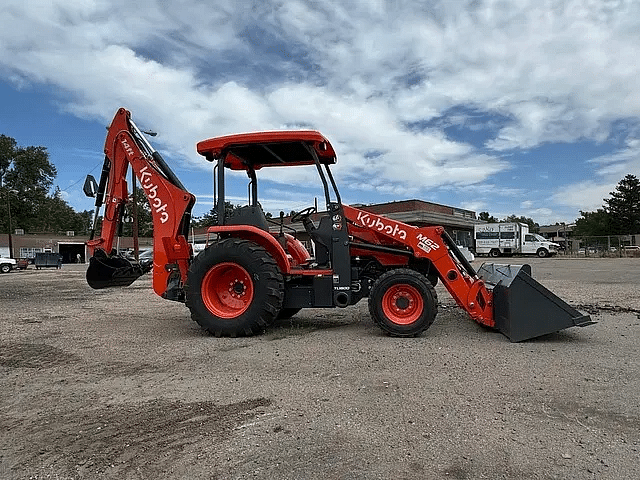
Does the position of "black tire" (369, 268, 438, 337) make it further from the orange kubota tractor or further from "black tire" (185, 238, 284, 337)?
"black tire" (185, 238, 284, 337)

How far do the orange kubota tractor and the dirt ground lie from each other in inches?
13.4

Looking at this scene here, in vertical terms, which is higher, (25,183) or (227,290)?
(25,183)

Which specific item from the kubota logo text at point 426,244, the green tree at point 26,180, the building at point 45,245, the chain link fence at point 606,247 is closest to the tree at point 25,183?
the green tree at point 26,180

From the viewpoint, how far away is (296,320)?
8.22 meters

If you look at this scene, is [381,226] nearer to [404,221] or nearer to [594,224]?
[404,221]

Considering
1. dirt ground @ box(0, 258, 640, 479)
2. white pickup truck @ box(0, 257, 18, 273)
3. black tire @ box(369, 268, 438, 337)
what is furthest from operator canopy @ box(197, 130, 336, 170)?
white pickup truck @ box(0, 257, 18, 273)

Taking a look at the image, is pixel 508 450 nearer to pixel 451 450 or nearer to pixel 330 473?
pixel 451 450

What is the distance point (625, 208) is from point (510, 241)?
113 ft

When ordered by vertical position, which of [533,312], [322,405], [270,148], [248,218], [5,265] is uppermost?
[270,148]

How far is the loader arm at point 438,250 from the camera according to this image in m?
6.66

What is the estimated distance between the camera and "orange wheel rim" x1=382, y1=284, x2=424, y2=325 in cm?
654

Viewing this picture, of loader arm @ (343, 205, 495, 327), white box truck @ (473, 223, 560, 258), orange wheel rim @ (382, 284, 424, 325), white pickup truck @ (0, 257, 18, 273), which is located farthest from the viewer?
white box truck @ (473, 223, 560, 258)

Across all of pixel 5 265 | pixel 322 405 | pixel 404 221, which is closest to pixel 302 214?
pixel 322 405

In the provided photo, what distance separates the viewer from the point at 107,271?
7891 millimetres
